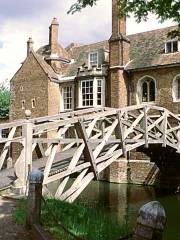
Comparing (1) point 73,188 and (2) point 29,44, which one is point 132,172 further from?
(2) point 29,44

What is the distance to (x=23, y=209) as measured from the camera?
24.7ft

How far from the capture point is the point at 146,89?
2658 centimetres

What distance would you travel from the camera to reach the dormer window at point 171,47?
84.8 ft

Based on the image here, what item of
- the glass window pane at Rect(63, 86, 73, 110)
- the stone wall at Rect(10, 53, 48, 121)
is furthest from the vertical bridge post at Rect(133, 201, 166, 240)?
the stone wall at Rect(10, 53, 48, 121)

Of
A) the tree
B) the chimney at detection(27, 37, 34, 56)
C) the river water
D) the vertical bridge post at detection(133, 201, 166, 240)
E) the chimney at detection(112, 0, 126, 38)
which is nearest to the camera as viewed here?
the vertical bridge post at detection(133, 201, 166, 240)

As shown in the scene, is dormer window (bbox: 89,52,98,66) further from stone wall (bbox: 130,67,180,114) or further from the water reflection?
the water reflection

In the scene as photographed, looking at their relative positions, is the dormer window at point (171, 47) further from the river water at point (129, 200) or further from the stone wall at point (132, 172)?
the river water at point (129, 200)

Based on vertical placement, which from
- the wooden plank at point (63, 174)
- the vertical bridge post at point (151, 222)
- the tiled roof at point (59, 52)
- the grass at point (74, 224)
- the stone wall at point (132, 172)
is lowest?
the stone wall at point (132, 172)

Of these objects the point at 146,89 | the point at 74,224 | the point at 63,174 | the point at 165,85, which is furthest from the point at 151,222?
the point at 146,89

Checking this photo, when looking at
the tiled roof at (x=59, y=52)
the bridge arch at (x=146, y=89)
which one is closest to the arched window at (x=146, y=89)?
the bridge arch at (x=146, y=89)

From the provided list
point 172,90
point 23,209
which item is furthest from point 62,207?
point 172,90

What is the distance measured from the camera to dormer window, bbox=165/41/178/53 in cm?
2586

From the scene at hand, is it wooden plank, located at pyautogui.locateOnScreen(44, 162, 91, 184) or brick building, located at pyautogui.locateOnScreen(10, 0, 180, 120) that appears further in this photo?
brick building, located at pyautogui.locateOnScreen(10, 0, 180, 120)

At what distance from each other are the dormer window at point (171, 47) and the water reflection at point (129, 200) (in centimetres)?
947
